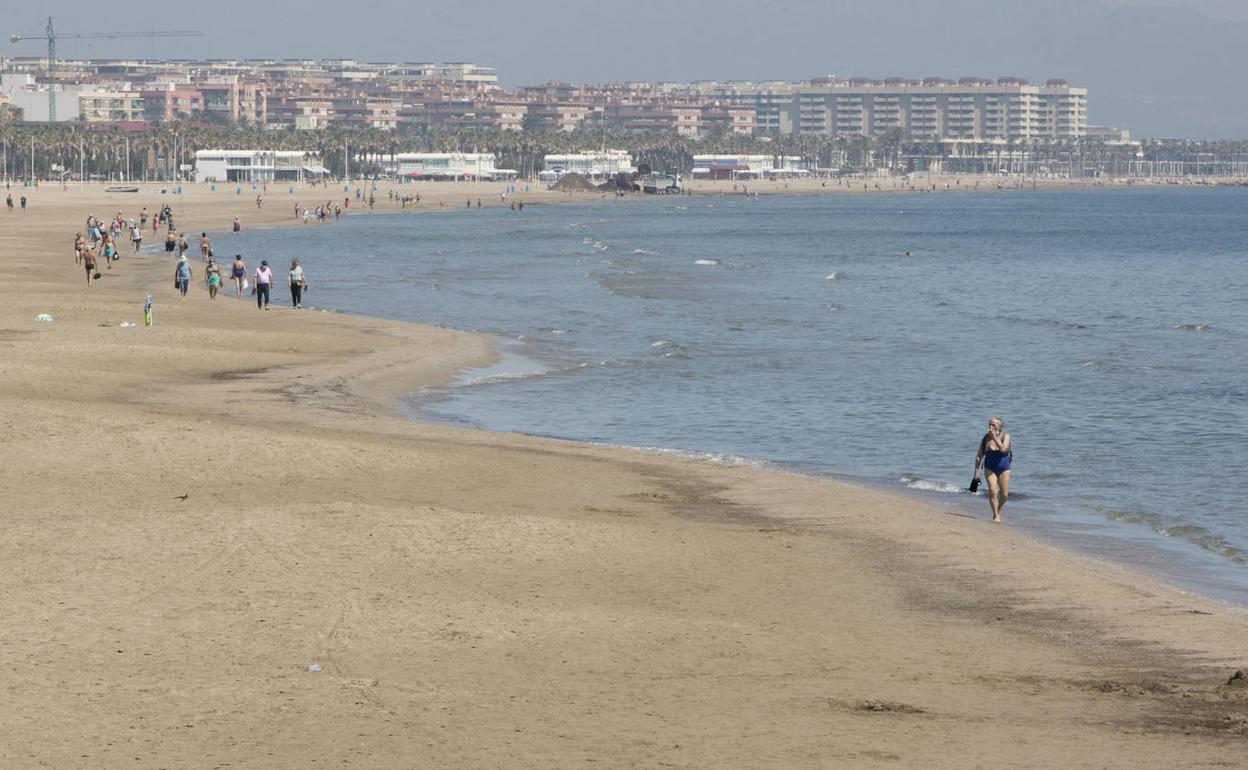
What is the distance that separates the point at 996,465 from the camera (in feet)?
76.0

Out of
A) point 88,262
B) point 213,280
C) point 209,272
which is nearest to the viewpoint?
point 213,280

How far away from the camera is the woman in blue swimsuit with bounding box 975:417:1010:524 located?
23.1 metres

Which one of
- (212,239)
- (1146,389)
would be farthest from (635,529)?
(212,239)

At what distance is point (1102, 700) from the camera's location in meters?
13.8

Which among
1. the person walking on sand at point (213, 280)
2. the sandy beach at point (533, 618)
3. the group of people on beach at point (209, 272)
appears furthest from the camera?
the person walking on sand at point (213, 280)

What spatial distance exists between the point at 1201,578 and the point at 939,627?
5088mm

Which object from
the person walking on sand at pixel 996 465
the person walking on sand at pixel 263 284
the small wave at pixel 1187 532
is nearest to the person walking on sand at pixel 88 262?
the person walking on sand at pixel 263 284

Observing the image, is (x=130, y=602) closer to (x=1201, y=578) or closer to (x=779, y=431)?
(x=1201, y=578)

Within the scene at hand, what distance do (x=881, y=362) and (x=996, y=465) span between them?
21.8m

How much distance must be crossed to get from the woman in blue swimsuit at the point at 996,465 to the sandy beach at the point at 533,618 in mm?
436

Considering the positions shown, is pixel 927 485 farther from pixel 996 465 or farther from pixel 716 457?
pixel 716 457

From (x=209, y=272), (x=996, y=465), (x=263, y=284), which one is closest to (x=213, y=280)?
(x=209, y=272)

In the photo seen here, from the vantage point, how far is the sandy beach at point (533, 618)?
12.5 meters

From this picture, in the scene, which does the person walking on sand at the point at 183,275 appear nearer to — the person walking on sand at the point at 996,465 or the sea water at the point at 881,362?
the sea water at the point at 881,362
